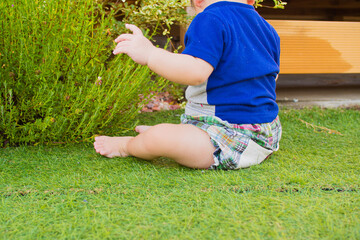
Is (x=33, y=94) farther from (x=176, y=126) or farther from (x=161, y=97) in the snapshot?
(x=161, y=97)

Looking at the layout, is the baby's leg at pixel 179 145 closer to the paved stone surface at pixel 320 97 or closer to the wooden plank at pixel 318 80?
the paved stone surface at pixel 320 97

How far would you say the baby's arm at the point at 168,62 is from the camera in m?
1.40

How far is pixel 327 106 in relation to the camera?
329cm

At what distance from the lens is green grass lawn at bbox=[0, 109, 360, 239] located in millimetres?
998

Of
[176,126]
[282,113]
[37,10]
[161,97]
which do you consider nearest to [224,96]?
[176,126]

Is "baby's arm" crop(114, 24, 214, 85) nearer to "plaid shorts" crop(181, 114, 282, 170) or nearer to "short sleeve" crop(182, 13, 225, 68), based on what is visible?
"short sleeve" crop(182, 13, 225, 68)

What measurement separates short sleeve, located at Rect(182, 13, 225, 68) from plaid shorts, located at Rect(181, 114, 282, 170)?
0.28 meters

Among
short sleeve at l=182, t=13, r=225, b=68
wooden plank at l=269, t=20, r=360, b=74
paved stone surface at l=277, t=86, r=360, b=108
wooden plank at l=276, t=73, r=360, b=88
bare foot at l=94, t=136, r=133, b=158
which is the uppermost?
short sleeve at l=182, t=13, r=225, b=68

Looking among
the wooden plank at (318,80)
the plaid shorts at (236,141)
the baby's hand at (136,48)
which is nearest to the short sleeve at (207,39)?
the baby's hand at (136,48)

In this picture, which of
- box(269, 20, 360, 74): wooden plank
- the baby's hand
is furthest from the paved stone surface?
the baby's hand

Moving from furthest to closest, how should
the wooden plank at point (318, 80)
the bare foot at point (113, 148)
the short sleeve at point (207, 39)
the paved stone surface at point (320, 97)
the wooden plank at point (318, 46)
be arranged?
1. the wooden plank at point (318, 80)
2. the paved stone surface at point (320, 97)
3. the wooden plank at point (318, 46)
4. the bare foot at point (113, 148)
5. the short sleeve at point (207, 39)

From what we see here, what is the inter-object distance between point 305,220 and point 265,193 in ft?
0.74

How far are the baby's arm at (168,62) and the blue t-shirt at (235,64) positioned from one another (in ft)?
0.14

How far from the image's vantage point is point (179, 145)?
1479mm
